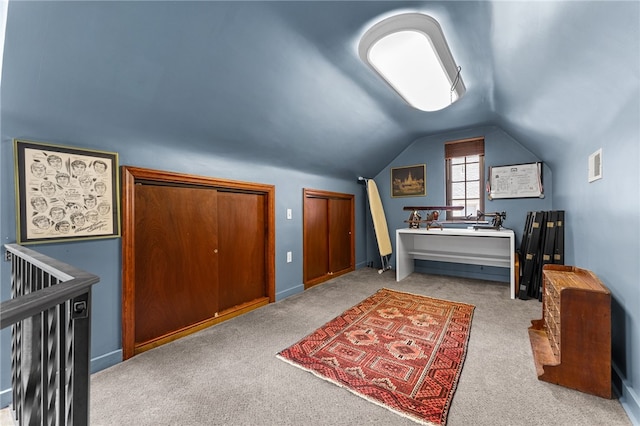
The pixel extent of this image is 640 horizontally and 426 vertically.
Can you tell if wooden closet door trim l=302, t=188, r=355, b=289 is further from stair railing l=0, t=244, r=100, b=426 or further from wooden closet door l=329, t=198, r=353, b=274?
stair railing l=0, t=244, r=100, b=426

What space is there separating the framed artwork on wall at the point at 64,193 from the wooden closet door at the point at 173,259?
0.26 meters

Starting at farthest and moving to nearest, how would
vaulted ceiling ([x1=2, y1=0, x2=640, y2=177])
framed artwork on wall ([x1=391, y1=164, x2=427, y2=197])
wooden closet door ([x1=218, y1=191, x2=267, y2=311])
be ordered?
1. framed artwork on wall ([x1=391, y1=164, x2=427, y2=197])
2. wooden closet door ([x1=218, y1=191, x2=267, y2=311])
3. vaulted ceiling ([x1=2, y1=0, x2=640, y2=177])

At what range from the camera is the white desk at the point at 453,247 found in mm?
3926

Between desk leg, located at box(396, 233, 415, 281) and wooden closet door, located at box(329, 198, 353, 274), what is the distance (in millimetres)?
1042

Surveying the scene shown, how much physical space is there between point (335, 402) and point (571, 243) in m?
3.19

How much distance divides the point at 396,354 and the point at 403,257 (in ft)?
8.34

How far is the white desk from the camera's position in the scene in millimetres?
3926

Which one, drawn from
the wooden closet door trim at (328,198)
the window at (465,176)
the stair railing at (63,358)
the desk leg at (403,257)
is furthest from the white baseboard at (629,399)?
the wooden closet door trim at (328,198)

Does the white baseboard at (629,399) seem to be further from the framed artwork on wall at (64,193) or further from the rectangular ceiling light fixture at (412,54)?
the framed artwork on wall at (64,193)

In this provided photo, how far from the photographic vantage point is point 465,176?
15.0 feet

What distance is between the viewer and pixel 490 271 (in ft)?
14.2

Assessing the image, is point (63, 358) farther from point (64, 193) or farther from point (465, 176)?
point (465, 176)

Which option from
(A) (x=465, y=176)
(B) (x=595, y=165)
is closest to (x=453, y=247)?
(A) (x=465, y=176)

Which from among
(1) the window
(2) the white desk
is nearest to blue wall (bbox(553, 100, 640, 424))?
(2) the white desk
